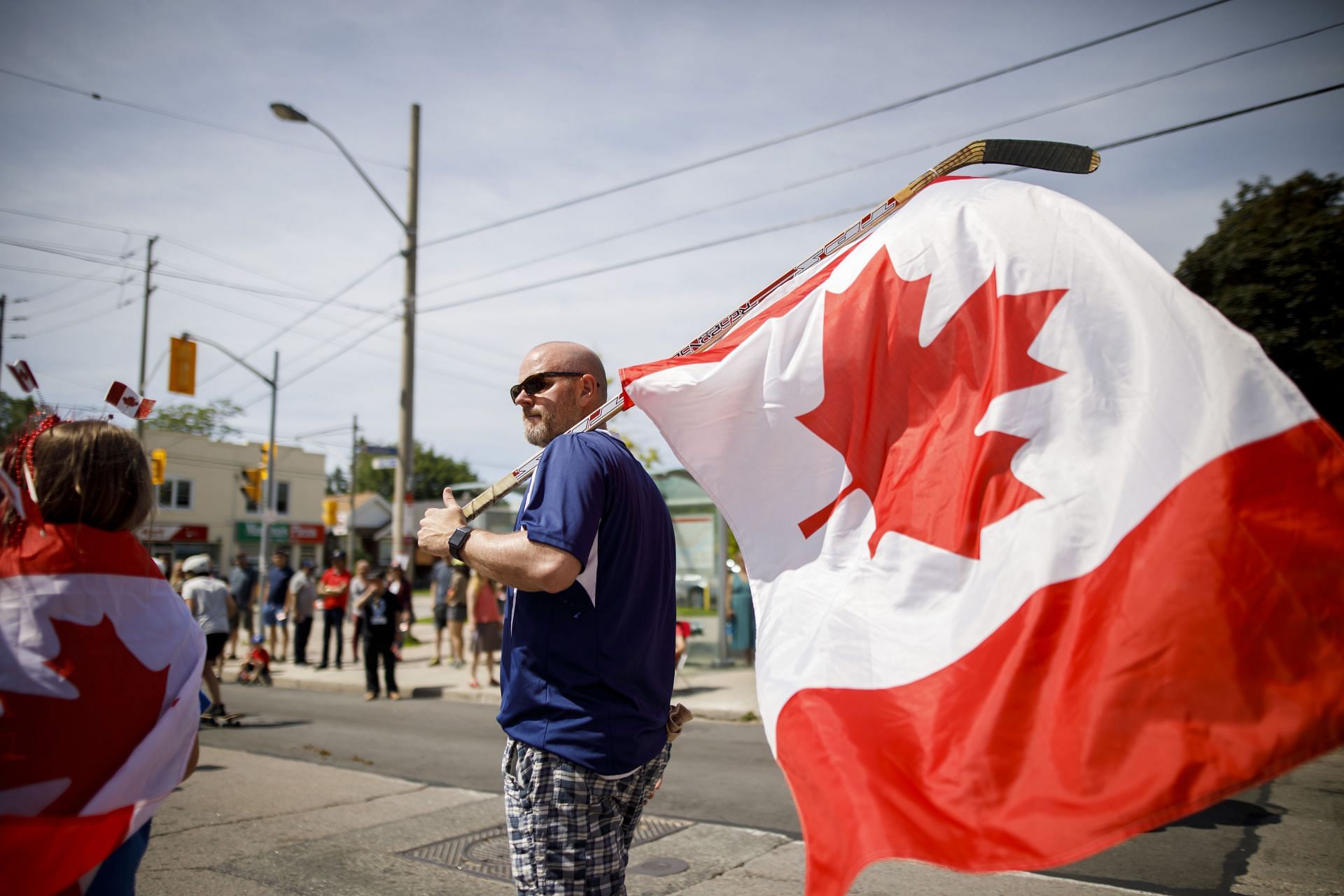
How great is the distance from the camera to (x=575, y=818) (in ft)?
8.05

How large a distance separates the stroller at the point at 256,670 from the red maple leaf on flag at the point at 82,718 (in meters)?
14.1

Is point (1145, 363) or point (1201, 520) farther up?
point (1145, 363)

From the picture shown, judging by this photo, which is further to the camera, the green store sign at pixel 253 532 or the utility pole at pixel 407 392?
the green store sign at pixel 253 532

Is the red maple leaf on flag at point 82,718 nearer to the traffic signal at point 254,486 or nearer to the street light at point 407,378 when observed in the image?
the street light at point 407,378

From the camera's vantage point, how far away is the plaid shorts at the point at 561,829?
2424 millimetres

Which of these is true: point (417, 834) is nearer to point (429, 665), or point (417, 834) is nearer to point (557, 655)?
point (557, 655)

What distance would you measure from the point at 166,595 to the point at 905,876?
3689 mm

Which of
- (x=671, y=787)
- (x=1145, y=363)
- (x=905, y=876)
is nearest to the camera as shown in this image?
(x=1145, y=363)

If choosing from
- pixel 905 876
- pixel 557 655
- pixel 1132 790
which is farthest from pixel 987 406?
pixel 905 876

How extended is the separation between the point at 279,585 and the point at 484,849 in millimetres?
13793

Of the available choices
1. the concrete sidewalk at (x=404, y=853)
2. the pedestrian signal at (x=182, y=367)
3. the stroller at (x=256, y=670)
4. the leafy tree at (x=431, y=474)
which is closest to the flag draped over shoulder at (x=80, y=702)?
the concrete sidewalk at (x=404, y=853)

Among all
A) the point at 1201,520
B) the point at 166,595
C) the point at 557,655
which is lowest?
the point at 557,655

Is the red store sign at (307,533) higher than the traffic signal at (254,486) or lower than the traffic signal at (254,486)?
lower

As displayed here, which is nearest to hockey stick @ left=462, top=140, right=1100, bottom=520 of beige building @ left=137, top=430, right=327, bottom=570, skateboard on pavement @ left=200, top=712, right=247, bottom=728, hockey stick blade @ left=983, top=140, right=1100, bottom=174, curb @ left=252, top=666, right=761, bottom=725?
hockey stick blade @ left=983, top=140, right=1100, bottom=174
